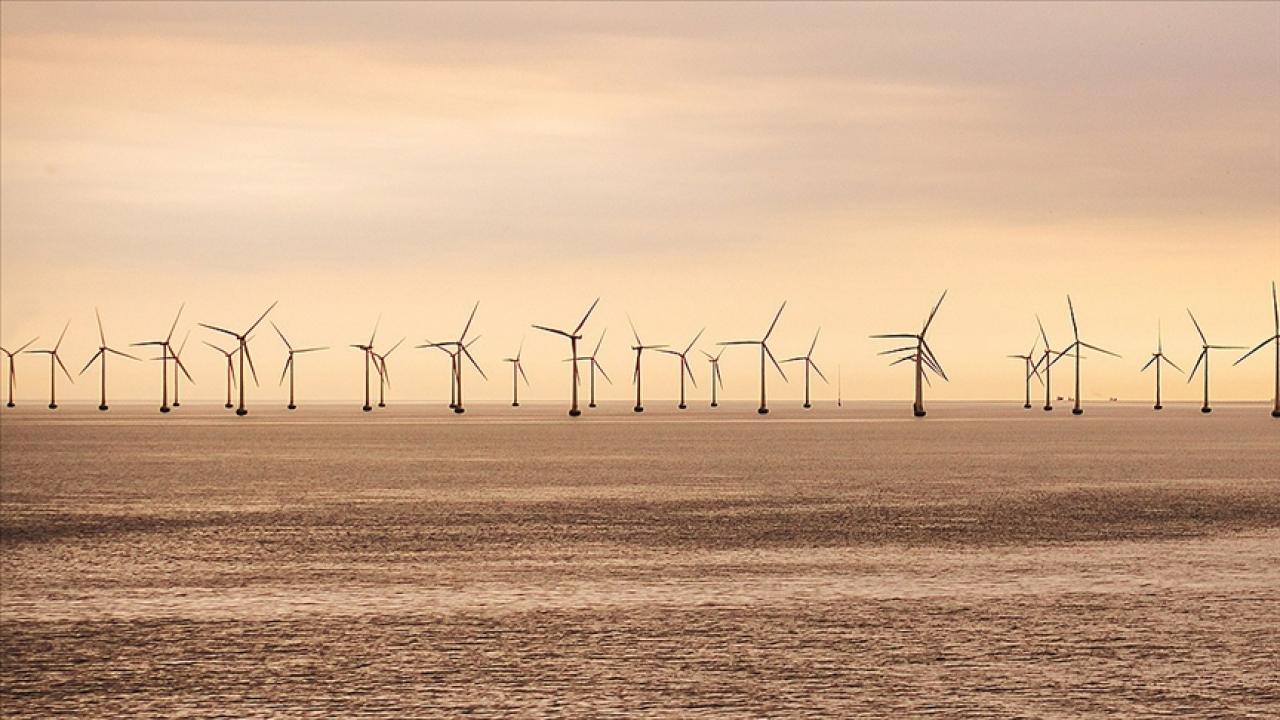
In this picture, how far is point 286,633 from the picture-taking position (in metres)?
43.6

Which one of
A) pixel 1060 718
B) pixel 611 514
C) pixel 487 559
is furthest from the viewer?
pixel 611 514

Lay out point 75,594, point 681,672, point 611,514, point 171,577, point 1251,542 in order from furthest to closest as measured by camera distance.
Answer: point 611,514
point 1251,542
point 171,577
point 75,594
point 681,672

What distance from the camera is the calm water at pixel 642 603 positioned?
Answer: 117 ft

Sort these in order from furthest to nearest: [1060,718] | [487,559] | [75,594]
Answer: [487,559] → [75,594] → [1060,718]

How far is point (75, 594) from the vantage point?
2047 inches

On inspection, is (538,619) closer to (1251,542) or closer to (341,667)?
(341,667)

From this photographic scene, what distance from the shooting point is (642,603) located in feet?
161

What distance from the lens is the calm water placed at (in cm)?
3556

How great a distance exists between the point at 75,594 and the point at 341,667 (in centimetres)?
1671

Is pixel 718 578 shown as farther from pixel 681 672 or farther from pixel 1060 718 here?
pixel 1060 718

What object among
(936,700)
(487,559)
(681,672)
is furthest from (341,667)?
(487,559)

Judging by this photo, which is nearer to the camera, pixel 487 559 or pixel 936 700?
pixel 936 700

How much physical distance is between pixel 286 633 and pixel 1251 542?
130 ft

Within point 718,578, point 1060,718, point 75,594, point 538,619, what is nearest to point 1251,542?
point 718,578
